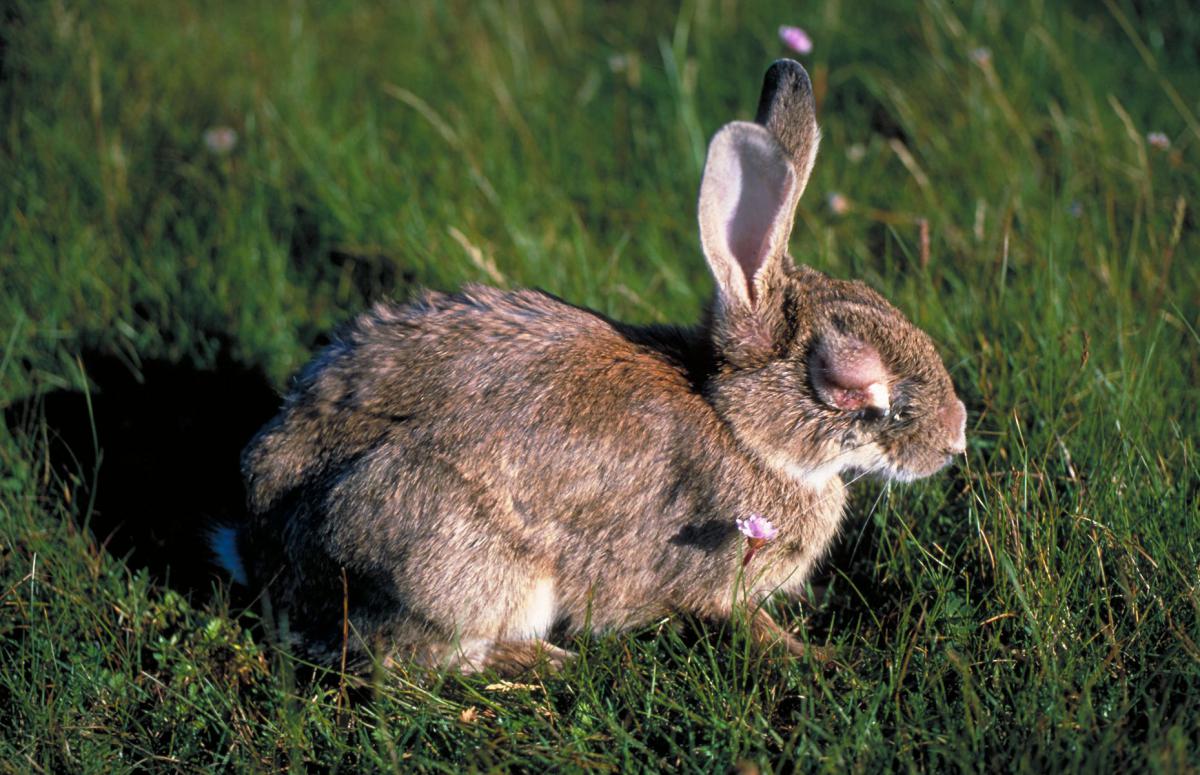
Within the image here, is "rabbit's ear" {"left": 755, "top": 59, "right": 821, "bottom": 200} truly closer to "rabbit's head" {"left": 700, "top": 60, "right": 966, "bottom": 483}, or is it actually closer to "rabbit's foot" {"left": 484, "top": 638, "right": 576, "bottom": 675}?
"rabbit's head" {"left": 700, "top": 60, "right": 966, "bottom": 483}

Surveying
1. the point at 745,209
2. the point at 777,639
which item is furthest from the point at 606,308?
the point at 777,639

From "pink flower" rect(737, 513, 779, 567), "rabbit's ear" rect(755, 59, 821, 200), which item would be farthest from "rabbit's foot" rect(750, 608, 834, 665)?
"rabbit's ear" rect(755, 59, 821, 200)

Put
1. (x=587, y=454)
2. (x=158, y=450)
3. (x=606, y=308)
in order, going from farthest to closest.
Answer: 1. (x=606, y=308)
2. (x=158, y=450)
3. (x=587, y=454)

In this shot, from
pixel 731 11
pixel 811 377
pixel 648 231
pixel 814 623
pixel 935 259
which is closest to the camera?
pixel 811 377

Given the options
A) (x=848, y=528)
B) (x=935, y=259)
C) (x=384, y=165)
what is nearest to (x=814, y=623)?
(x=848, y=528)

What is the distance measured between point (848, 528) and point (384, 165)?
267 centimetres

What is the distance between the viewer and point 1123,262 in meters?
4.51

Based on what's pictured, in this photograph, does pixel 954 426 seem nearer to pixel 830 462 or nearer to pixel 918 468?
pixel 918 468

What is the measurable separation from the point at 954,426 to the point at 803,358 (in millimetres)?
489

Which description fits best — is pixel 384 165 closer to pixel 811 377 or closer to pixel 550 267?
pixel 550 267

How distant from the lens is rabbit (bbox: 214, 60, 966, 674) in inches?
125

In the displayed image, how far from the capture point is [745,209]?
10.8ft

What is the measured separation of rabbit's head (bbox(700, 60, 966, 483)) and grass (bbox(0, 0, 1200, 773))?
0.20 m

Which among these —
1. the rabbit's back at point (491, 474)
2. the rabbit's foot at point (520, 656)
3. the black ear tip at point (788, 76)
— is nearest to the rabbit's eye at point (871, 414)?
the rabbit's back at point (491, 474)
